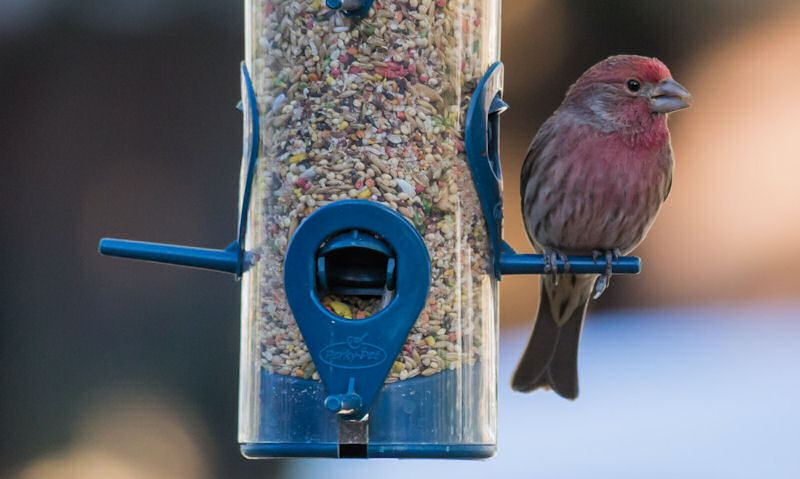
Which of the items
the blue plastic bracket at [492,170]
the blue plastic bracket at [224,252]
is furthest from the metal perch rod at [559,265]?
the blue plastic bracket at [224,252]

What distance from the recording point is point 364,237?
5.50m

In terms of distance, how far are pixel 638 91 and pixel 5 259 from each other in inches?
185

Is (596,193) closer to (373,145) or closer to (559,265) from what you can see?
(559,265)

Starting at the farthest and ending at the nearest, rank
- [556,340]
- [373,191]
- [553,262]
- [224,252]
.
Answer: [556,340] → [553,262] → [224,252] → [373,191]

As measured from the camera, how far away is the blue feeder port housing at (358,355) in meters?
5.46

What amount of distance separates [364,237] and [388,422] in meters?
0.61

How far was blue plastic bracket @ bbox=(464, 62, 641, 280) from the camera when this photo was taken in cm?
580

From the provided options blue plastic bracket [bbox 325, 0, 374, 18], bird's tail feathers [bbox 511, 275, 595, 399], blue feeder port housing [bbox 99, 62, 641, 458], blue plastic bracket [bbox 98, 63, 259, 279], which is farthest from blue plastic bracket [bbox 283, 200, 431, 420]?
bird's tail feathers [bbox 511, 275, 595, 399]

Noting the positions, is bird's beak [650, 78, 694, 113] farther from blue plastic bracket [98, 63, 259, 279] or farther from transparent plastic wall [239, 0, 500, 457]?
blue plastic bracket [98, 63, 259, 279]

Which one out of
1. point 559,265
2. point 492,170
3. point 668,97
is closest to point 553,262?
point 559,265

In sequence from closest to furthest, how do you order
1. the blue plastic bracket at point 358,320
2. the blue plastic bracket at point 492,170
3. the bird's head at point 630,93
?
the blue plastic bracket at point 358,320
the blue plastic bracket at point 492,170
the bird's head at point 630,93

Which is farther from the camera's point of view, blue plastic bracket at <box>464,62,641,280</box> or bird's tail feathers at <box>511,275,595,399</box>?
bird's tail feathers at <box>511,275,595,399</box>

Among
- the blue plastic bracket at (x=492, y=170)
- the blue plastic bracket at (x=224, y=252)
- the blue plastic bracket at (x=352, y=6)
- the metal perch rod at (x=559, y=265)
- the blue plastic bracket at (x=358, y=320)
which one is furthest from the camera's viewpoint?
the metal perch rod at (x=559, y=265)

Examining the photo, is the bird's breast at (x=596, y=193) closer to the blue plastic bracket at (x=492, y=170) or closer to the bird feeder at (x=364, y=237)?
the blue plastic bracket at (x=492, y=170)
